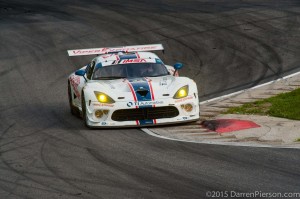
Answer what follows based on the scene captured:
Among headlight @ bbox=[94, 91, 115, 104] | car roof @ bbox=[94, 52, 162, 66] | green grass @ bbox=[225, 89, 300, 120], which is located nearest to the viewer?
headlight @ bbox=[94, 91, 115, 104]

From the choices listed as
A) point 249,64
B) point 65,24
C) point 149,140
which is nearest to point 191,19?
point 65,24

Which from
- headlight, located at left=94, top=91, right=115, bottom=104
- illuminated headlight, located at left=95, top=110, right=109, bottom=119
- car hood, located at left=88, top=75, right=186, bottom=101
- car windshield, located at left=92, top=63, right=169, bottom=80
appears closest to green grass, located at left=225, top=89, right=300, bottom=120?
car hood, located at left=88, top=75, right=186, bottom=101

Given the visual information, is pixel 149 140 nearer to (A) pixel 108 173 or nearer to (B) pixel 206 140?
(B) pixel 206 140

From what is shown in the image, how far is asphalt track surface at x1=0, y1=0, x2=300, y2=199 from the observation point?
1147cm

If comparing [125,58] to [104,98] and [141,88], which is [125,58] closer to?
[141,88]

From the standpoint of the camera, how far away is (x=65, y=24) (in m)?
30.3

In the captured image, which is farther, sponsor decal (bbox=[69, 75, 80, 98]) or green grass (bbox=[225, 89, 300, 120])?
sponsor decal (bbox=[69, 75, 80, 98])

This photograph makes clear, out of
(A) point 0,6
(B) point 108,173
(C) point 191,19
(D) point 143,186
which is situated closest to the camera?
(D) point 143,186

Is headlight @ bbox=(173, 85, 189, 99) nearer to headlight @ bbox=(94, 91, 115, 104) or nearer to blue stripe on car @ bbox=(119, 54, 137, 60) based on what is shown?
headlight @ bbox=(94, 91, 115, 104)

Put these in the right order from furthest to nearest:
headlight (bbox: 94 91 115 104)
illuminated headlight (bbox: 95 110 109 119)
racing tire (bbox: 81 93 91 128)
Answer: racing tire (bbox: 81 93 91 128) < headlight (bbox: 94 91 115 104) < illuminated headlight (bbox: 95 110 109 119)

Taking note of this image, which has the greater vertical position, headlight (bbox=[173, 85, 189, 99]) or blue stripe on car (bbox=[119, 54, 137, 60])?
blue stripe on car (bbox=[119, 54, 137, 60])

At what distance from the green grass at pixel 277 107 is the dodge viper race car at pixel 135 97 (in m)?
1.29

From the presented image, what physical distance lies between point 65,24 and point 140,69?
13.1 meters

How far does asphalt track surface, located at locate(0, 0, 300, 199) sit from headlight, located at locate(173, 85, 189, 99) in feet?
3.79
